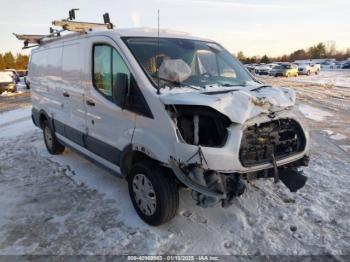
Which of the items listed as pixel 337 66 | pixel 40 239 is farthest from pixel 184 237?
pixel 337 66

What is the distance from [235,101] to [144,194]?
155 centimetres

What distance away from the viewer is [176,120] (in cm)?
368

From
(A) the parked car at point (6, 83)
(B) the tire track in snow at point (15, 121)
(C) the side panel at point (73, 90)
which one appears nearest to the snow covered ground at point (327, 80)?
(B) the tire track in snow at point (15, 121)

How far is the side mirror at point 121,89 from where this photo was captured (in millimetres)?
3979

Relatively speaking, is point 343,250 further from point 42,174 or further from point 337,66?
point 337,66

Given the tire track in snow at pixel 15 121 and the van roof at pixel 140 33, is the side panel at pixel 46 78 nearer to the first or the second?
the van roof at pixel 140 33

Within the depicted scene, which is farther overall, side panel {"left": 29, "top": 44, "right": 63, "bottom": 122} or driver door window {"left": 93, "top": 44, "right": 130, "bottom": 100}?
side panel {"left": 29, "top": 44, "right": 63, "bottom": 122}

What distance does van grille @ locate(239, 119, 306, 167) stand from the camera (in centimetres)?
372

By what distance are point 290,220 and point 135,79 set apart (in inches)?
98.2

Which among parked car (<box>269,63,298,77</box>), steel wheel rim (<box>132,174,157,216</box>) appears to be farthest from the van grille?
parked car (<box>269,63,298,77</box>)

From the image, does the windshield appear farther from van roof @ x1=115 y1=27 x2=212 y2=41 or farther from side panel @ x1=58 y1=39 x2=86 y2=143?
side panel @ x1=58 y1=39 x2=86 y2=143

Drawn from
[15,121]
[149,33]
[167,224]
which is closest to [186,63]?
[149,33]

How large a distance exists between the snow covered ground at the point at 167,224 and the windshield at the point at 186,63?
1648 millimetres

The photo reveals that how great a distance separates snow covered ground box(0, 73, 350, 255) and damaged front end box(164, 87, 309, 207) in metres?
0.57
